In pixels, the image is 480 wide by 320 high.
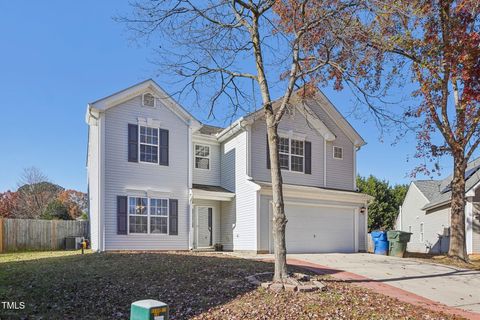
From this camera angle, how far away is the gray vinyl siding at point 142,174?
15.9m

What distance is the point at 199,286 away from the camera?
330 inches

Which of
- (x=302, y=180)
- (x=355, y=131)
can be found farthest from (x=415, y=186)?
(x=302, y=180)

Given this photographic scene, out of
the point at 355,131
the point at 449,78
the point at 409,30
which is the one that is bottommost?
the point at 355,131

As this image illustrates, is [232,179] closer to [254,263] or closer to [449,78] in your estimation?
[254,263]

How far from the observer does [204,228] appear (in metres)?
19.8

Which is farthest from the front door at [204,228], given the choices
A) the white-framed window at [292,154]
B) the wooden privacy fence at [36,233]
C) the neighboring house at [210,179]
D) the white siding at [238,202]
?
the wooden privacy fence at [36,233]

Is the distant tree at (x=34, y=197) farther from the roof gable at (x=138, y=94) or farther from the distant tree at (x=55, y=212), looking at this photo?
the roof gable at (x=138, y=94)

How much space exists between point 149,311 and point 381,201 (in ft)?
109

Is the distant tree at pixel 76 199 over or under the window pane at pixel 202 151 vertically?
under

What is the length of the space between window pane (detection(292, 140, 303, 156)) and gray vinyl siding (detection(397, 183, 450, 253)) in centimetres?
1085

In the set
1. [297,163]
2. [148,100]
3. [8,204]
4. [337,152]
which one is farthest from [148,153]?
[8,204]

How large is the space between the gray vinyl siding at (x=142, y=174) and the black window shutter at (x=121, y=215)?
6.1 inches

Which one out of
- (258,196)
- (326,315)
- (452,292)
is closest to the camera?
(326,315)

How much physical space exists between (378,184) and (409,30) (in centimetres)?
2210
